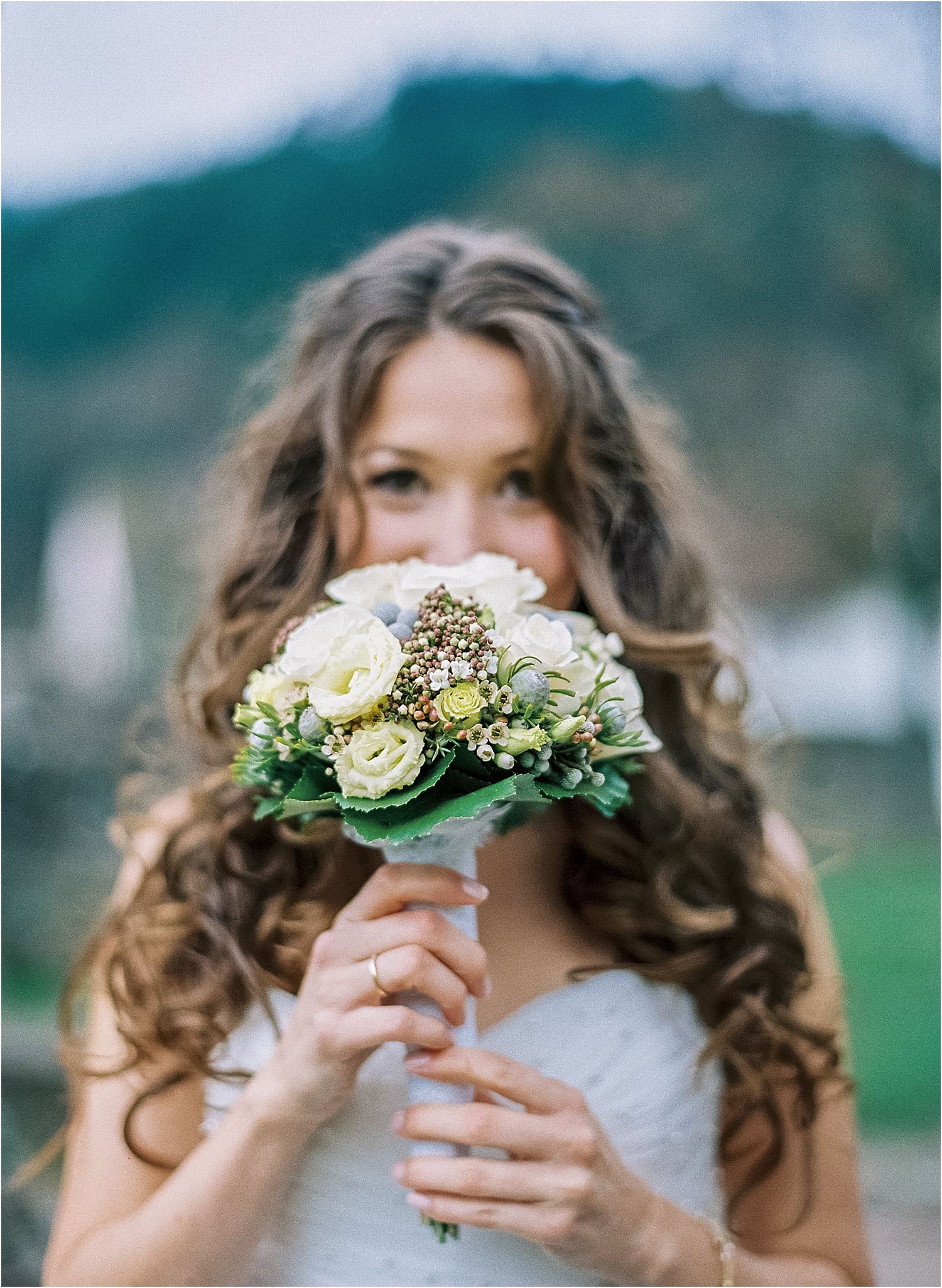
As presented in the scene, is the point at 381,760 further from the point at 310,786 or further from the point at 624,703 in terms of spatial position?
the point at 624,703

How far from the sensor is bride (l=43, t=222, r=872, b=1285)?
4.61 ft

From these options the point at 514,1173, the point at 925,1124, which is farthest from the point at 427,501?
the point at 925,1124

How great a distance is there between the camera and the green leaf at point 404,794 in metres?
1.10

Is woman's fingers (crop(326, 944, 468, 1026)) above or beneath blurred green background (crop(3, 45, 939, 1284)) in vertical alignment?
beneath

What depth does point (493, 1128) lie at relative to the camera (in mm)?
1263

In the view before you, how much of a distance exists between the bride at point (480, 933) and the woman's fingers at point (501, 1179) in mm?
23

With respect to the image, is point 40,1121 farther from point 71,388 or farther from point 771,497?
point 771,497

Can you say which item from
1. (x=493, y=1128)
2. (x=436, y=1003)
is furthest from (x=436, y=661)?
(x=493, y=1128)

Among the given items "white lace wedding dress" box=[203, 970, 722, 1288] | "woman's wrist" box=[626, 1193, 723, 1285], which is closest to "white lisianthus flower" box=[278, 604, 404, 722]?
"white lace wedding dress" box=[203, 970, 722, 1288]

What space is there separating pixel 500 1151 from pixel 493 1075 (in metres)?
0.30

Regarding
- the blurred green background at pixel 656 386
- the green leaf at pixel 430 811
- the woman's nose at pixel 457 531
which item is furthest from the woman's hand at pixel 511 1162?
the blurred green background at pixel 656 386

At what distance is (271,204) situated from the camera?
5.17 meters

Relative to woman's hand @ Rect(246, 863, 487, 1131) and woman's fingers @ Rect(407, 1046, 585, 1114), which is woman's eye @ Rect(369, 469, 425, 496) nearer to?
woman's hand @ Rect(246, 863, 487, 1131)

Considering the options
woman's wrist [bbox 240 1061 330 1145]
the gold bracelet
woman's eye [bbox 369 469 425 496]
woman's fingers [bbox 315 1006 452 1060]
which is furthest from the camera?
woman's eye [bbox 369 469 425 496]
